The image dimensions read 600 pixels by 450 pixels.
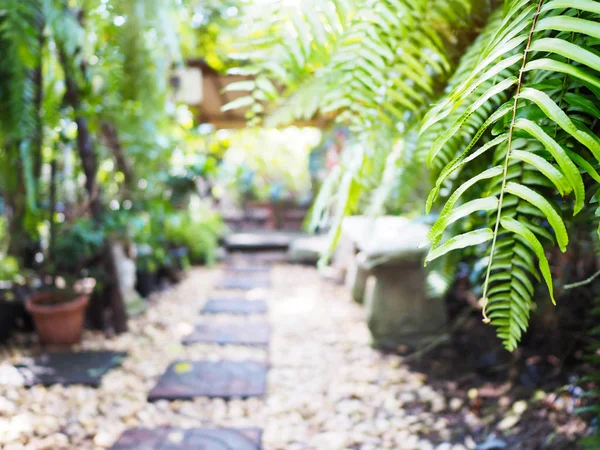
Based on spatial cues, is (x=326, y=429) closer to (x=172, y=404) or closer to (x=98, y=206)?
(x=172, y=404)

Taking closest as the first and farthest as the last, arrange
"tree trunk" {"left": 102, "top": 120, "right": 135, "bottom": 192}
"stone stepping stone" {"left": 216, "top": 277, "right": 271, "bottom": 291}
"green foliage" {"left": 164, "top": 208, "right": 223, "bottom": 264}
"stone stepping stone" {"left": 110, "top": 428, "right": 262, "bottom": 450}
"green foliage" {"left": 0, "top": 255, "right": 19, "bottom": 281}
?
"stone stepping stone" {"left": 110, "top": 428, "right": 262, "bottom": 450}, "green foliage" {"left": 0, "top": 255, "right": 19, "bottom": 281}, "tree trunk" {"left": 102, "top": 120, "right": 135, "bottom": 192}, "stone stepping stone" {"left": 216, "top": 277, "right": 271, "bottom": 291}, "green foliage" {"left": 164, "top": 208, "right": 223, "bottom": 264}

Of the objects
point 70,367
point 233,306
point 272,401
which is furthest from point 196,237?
point 272,401

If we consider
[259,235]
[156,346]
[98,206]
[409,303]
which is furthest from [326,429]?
[259,235]

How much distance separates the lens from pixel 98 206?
2496 mm

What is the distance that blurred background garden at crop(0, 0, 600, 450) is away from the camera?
1.67ft

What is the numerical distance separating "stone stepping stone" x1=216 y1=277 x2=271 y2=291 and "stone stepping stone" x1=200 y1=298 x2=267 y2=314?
0.42 meters

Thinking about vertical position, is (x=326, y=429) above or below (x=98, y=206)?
below

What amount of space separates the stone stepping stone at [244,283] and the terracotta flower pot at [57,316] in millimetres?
1532

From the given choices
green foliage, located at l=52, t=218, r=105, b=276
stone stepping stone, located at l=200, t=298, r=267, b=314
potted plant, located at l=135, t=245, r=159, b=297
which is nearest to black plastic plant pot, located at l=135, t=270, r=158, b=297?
potted plant, located at l=135, t=245, r=159, b=297

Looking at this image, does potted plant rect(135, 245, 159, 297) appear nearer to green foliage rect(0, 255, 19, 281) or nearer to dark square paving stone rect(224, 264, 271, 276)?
green foliage rect(0, 255, 19, 281)

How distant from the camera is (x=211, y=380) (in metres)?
1.94

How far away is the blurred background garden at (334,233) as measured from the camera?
510 millimetres

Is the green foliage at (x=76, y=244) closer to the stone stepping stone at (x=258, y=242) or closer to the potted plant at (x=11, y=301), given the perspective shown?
the potted plant at (x=11, y=301)

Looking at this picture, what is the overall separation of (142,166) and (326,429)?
2.10m
